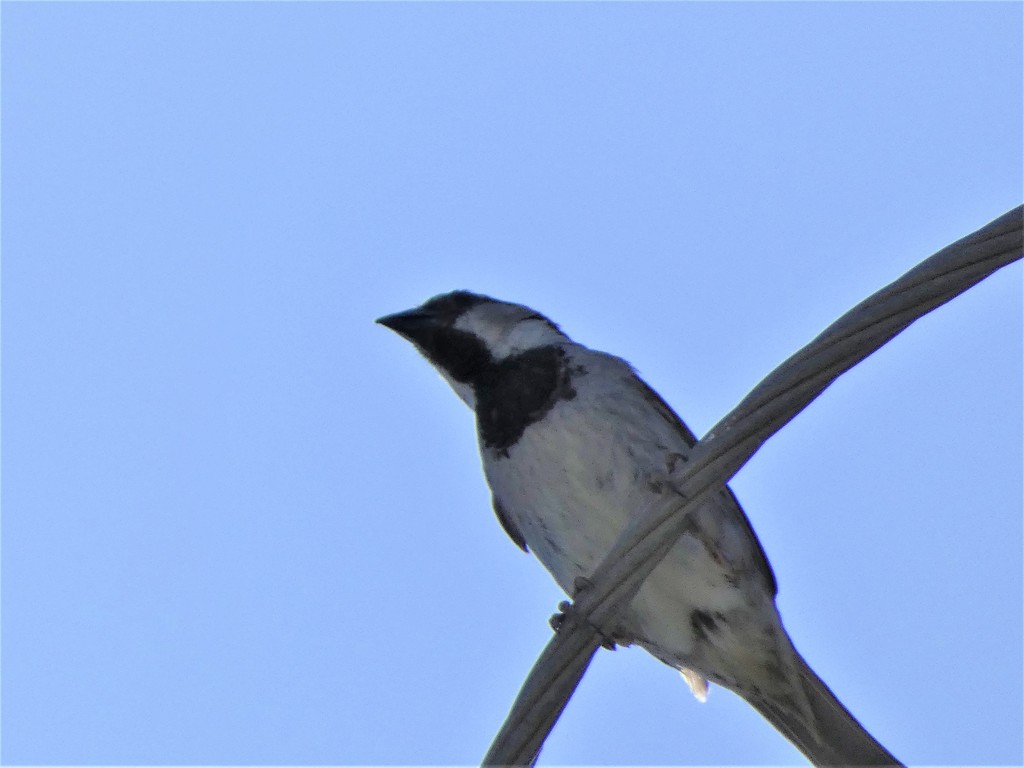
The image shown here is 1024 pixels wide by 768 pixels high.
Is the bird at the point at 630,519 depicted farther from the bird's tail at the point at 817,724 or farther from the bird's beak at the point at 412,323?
the bird's beak at the point at 412,323

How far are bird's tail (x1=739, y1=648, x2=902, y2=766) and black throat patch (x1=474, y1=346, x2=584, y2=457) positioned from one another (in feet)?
4.38

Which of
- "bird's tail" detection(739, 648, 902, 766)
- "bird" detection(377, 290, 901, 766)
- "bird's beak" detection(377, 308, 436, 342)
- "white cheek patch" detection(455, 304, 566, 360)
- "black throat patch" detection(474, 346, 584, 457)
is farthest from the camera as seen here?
"bird's beak" detection(377, 308, 436, 342)

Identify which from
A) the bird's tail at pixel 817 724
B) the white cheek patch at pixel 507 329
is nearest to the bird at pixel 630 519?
the bird's tail at pixel 817 724

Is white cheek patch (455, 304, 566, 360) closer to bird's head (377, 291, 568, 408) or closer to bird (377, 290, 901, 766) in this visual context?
bird's head (377, 291, 568, 408)

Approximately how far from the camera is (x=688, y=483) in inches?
122

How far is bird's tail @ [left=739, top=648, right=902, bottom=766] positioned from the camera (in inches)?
184

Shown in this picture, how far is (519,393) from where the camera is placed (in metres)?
5.54

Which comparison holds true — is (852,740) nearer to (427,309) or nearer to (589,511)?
(589,511)

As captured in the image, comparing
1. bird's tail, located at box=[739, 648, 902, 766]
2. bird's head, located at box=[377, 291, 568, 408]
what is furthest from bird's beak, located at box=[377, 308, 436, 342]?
bird's tail, located at box=[739, 648, 902, 766]

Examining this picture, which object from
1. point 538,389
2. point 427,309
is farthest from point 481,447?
point 427,309

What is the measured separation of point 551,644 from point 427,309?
3.49m

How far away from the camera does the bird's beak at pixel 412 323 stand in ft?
20.8

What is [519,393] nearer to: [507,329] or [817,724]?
[507,329]

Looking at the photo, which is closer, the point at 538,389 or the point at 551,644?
the point at 551,644
